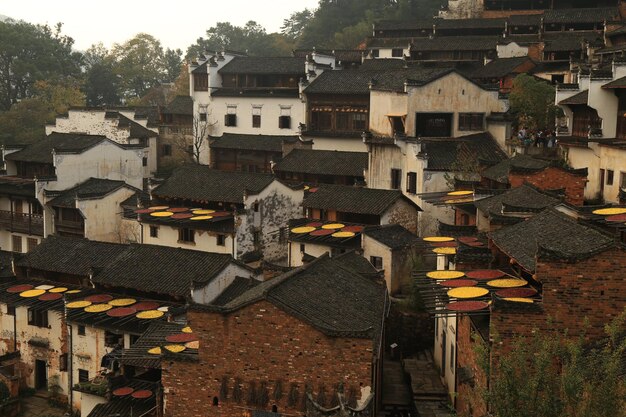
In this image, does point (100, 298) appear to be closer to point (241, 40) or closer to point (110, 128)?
point (110, 128)

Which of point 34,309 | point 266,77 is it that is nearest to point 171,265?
point 34,309

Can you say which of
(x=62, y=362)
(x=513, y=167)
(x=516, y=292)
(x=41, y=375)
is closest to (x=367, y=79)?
(x=513, y=167)

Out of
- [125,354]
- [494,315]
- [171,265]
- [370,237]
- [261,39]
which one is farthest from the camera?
[261,39]

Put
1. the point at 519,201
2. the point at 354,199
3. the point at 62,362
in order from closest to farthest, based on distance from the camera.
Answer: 1. the point at 519,201
2. the point at 62,362
3. the point at 354,199

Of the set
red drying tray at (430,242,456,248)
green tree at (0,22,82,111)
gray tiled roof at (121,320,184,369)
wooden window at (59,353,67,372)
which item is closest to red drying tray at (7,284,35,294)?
wooden window at (59,353,67,372)

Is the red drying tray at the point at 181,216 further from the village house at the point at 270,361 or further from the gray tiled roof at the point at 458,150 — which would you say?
the village house at the point at 270,361

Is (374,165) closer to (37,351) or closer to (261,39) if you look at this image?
(37,351)
